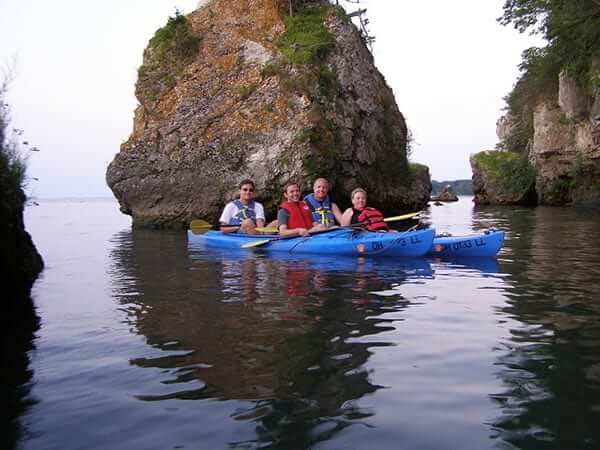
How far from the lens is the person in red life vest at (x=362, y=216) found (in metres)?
10.0

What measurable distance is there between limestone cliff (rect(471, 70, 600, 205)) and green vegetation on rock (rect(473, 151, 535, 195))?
80mm

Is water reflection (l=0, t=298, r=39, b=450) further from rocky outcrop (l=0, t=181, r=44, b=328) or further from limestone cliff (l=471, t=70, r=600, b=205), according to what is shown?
limestone cliff (l=471, t=70, r=600, b=205)

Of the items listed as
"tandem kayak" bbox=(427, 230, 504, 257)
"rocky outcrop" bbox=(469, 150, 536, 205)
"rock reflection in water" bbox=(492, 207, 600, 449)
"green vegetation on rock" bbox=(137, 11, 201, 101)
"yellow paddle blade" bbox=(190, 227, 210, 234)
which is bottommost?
"rock reflection in water" bbox=(492, 207, 600, 449)

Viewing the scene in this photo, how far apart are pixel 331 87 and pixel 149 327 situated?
538 inches

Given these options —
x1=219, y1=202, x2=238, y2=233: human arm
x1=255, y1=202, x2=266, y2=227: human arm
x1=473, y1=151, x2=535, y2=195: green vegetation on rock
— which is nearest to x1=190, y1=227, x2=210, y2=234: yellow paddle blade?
x1=219, y1=202, x2=238, y2=233: human arm

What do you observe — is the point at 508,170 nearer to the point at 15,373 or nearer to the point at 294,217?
the point at 294,217

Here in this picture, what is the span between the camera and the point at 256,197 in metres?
15.9

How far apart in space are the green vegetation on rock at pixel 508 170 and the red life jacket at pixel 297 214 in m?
26.6

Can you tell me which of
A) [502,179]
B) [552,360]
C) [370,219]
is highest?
[502,179]

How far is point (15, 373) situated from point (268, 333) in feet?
5.83

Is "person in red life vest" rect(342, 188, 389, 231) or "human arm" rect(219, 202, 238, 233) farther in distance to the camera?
"human arm" rect(219, 202, 238, 233)

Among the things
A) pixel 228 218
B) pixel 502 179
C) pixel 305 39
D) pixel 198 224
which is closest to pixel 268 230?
pixel 228 218

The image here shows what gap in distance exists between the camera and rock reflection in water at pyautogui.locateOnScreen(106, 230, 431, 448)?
9.80 ft

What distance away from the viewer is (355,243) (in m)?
9.49
